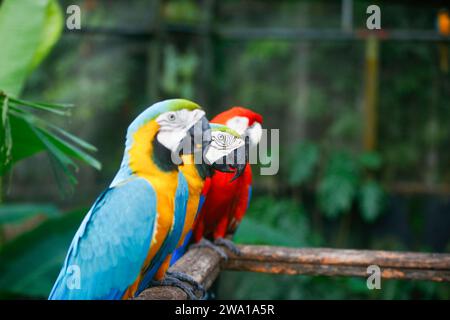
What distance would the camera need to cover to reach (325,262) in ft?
4.66

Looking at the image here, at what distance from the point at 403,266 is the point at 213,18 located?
1866 mm

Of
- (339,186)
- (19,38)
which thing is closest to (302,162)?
(339,186)

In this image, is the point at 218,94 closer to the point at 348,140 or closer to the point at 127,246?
the point at 348,140

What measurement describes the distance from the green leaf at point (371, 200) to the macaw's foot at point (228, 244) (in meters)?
1.45

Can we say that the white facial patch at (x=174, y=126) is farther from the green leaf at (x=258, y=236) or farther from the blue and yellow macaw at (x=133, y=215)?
the green leaf at (x=258, y=236)

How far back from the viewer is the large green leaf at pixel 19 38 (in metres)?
1.56

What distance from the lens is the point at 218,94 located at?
9.57 ft

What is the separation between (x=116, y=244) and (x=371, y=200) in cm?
209

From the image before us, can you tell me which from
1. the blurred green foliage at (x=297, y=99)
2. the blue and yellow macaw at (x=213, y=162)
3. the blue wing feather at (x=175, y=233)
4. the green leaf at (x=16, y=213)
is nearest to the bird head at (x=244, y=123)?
the blue and yellow macaw at (x=213, y=162)

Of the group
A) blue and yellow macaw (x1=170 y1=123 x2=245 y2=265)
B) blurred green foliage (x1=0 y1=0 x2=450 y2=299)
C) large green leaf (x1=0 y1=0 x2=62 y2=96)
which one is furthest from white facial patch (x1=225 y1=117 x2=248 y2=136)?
blurred green foliage (x1=0 y1=0 x2=450 y2=299)

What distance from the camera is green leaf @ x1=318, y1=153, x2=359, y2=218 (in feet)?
9.11

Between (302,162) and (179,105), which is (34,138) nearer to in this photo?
(179,105)
